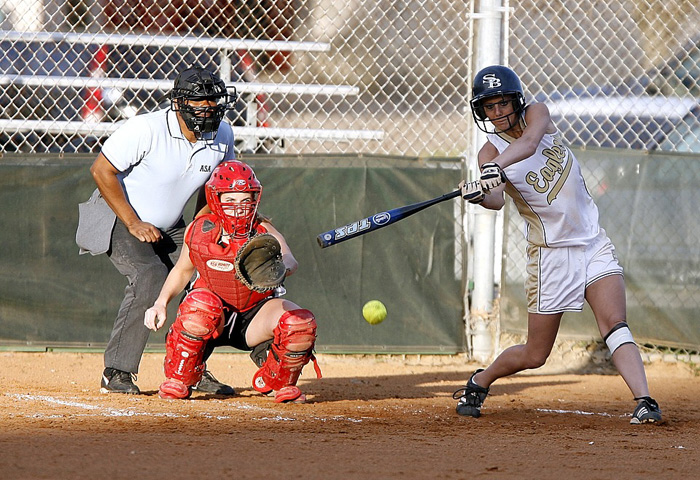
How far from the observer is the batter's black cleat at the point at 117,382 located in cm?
489

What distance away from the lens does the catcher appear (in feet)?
14.3

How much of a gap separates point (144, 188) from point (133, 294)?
575mm

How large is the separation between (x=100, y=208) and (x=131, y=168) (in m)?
0.30

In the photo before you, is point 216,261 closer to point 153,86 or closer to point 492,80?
point 492,80

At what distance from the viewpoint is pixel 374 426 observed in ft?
13.4

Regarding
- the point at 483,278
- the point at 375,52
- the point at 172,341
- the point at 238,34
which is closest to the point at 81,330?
the point at 172,341

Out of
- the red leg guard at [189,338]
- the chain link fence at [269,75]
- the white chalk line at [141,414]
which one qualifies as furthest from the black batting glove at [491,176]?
the chain link fence at [269,75]

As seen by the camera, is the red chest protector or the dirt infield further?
the red chest protector

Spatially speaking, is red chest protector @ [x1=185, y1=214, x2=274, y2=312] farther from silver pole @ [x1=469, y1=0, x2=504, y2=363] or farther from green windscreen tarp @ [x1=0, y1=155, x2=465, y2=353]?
silver pole @ [x1=469, y1=0, x2=504, y2=363]

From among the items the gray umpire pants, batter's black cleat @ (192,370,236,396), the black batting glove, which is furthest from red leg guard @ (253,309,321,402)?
the black batting glove

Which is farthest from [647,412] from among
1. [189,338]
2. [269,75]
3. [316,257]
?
[269,75]

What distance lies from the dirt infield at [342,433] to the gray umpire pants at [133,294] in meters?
0.24

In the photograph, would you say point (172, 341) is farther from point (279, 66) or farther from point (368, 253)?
point (279, 66)

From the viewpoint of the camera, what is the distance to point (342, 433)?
3.83m
